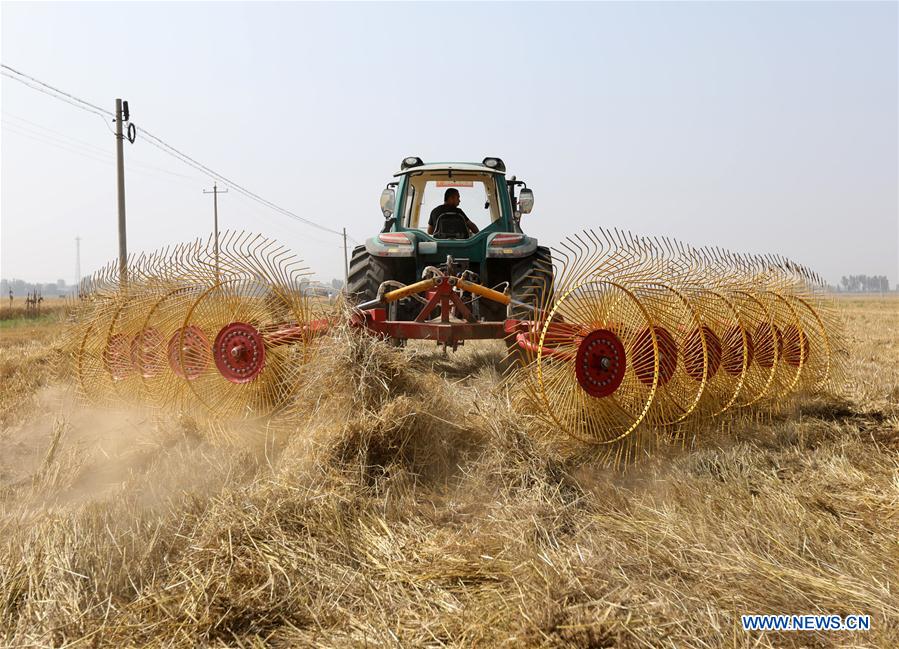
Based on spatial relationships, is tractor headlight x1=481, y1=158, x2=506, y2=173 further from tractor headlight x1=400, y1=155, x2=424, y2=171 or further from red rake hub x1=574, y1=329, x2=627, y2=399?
red rake hub x1=574, y1=329, x2=627, y2=399

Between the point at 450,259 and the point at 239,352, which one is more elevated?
the point at 450,259

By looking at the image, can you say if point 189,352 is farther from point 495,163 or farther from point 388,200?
point 495,163

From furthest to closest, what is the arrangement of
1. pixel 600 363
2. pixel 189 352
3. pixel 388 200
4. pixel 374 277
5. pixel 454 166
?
pixel 388 200
pixel 454 166
pixel 374 277
pixel 189 352
pixel 600 363

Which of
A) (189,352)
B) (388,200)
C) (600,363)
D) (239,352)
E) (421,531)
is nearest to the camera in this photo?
(421,531)

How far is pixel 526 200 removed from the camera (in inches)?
217

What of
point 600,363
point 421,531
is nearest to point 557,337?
point 600,363

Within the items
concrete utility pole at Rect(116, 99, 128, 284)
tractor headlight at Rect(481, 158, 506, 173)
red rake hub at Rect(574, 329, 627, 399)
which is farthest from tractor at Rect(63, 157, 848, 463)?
concrete utility pole at Rect(116, 99, 128, 284)

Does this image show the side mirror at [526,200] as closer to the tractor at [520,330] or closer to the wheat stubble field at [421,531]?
the tractor at [520,330]

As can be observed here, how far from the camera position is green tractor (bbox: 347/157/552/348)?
389 cm

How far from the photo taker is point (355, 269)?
492 centimetres

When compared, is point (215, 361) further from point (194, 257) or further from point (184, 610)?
point (184, 610)

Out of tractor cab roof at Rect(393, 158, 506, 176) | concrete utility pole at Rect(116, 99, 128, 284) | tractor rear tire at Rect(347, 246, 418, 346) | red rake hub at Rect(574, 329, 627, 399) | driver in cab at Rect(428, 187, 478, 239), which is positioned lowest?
red rake hub at Rect(574, 329, 627, 399)

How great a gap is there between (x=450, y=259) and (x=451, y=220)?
77.4 inches

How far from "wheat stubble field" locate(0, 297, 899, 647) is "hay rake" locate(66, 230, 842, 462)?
0.24 metres
